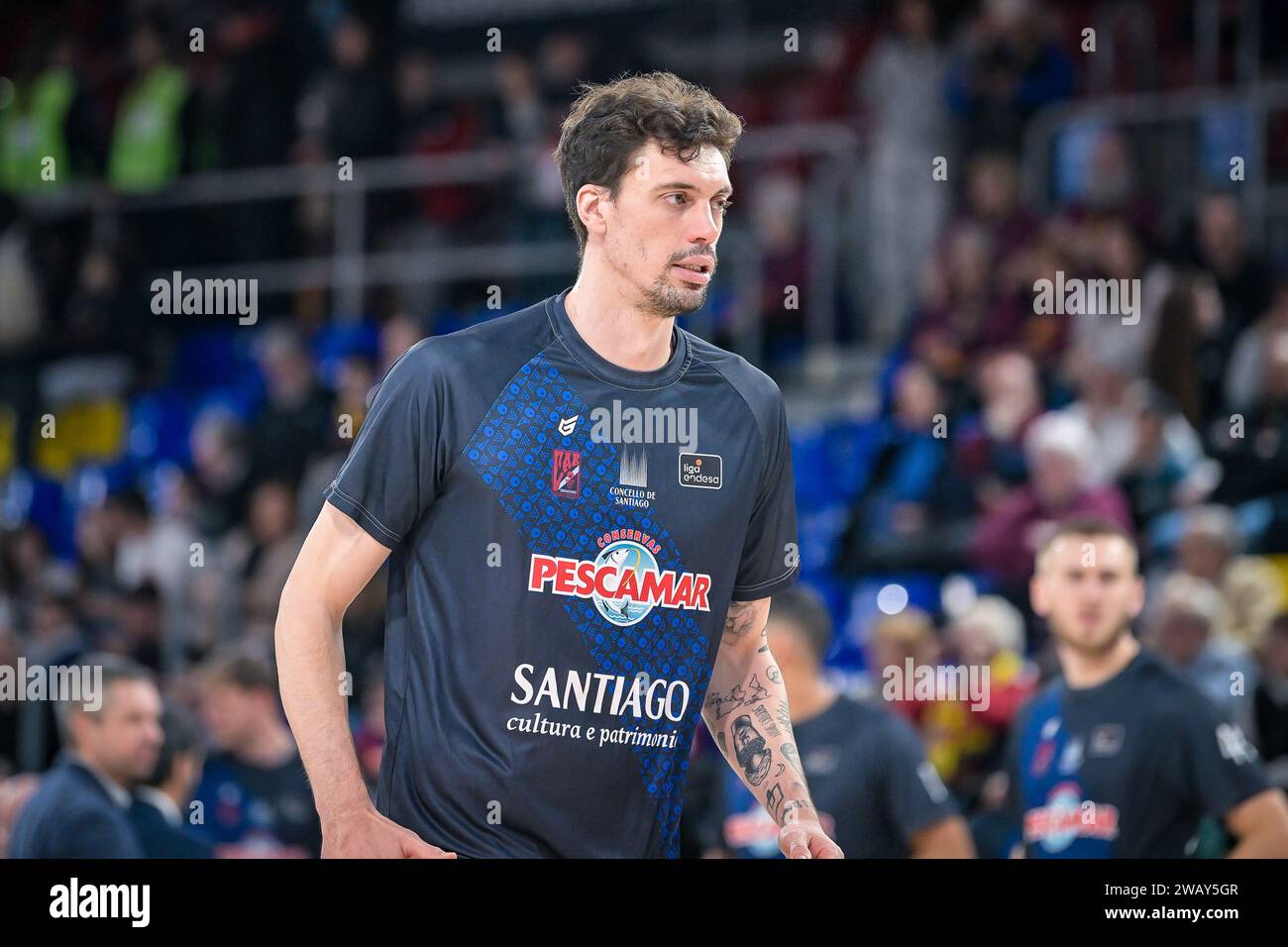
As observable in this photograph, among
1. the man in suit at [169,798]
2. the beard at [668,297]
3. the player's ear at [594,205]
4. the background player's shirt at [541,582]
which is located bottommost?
the man in suit at [169,798]

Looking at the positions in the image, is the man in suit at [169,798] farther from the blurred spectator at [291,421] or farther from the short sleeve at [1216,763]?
the blurred spectator at [291,421]

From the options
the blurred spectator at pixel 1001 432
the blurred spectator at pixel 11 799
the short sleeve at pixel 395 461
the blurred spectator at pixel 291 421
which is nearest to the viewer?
the short sleeve at pixel 395 461

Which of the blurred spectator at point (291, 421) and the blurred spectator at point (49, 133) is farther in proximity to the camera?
the blurred spectator at point (49, 133)

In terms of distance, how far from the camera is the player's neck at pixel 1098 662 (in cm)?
684

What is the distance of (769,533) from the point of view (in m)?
4.43

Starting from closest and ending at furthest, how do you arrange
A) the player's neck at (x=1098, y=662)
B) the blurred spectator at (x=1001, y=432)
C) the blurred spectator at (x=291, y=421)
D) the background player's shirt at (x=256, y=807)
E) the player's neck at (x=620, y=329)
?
the player's neck at (x=620, y=329), the player's neck at (x=1098, y=662), the background player's shirt at (x=256, y=807), the blurred spectator at (x=1001, y=432), the blurred spectator at (x=291, y=421)

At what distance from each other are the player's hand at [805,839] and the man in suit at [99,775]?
308 centimetres

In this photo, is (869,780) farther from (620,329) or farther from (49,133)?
(49,133)

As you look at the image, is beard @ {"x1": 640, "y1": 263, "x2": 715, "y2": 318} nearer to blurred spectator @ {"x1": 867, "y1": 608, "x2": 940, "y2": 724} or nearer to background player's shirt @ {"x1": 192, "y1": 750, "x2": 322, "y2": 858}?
blurred spectator @ {"x1": 867, "y1": 608, "x2": 940, "y2": 724}

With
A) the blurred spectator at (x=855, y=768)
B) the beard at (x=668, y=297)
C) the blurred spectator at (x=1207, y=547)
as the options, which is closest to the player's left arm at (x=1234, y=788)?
the blurred spectator at (x=855, y=768)

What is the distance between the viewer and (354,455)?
4043 mm

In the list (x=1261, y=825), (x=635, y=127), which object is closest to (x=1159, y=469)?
(x=1261, y=825)

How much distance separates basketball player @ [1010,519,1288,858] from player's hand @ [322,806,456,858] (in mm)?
3272

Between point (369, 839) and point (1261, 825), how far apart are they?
348 cm
